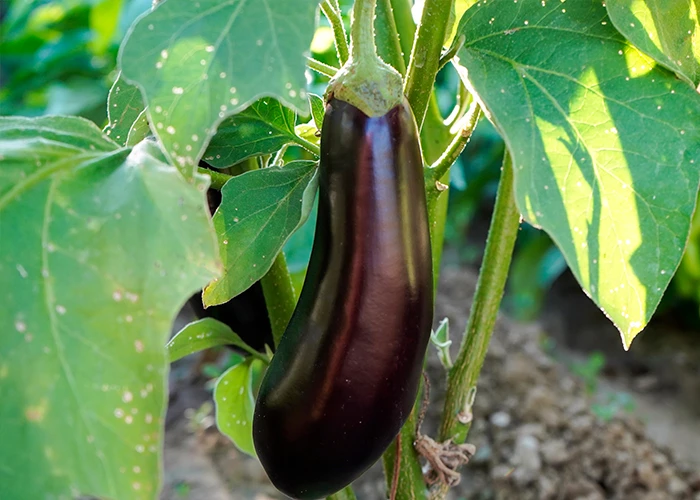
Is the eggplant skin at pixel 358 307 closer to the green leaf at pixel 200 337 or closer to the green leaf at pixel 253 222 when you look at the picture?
the green leaf at pixel 253 222

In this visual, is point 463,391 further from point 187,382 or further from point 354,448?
point 187,382

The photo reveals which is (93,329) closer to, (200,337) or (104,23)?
(200,337)

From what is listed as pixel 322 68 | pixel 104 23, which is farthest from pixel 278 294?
pixel 104 23

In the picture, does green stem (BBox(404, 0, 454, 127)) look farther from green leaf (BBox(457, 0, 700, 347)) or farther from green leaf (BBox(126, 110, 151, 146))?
green leaf (BBox(126, 110, 151, 146))

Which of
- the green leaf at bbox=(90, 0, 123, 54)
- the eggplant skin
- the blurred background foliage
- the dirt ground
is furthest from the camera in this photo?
the green leaf at bbox=(90, 0, 123, 54)

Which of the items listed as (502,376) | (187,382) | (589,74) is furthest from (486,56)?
(187,382)

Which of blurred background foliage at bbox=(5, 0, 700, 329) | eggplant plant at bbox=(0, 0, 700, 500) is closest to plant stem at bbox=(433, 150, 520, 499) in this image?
eggplant plant at bbox=(0, 0, 700, 500)
